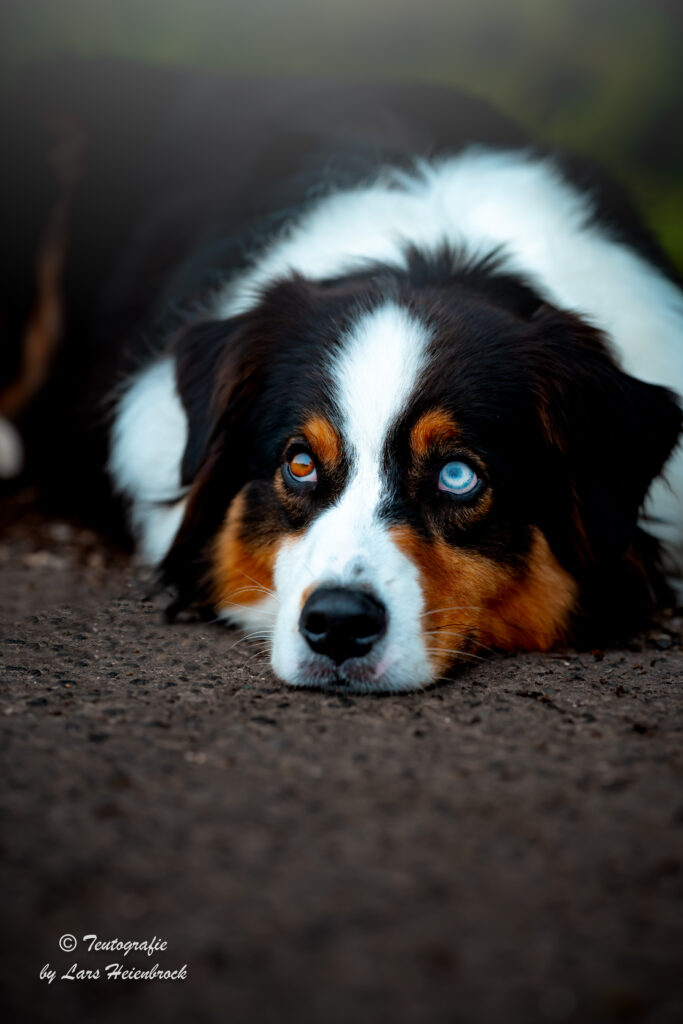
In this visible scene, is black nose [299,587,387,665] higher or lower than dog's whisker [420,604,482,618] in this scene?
lower

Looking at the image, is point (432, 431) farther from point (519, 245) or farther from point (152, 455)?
point (152, 455)

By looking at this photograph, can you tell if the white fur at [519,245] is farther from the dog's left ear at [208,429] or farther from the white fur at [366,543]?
the white fur at [366,543]

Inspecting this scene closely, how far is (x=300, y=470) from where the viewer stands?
2.70m

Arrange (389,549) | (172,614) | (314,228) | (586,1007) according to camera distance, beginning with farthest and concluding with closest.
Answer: (314,228) → (172,614) → (389,549) → (586,1007)

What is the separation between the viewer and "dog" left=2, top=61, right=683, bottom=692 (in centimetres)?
253

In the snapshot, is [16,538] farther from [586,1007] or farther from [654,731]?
[586,1007]

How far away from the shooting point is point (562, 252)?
329 cm

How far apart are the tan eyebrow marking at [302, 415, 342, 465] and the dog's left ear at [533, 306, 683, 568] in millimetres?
575

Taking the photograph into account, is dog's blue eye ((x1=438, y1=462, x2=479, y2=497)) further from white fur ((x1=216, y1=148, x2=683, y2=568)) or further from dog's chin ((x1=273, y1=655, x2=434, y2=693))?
white fur ((x1=216, y1=148, x2=683, y2=568))

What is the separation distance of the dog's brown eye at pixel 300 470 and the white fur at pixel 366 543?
133mm

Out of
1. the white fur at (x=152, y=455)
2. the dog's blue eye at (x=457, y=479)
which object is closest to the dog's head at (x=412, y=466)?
the dog's blue eye at (x=457, y=479)

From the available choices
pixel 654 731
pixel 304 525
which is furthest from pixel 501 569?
pixel 654 731

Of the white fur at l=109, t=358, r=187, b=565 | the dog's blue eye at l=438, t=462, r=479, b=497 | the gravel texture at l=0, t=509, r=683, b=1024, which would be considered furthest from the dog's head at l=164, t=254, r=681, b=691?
the white fur at l=109, t=358, r=187, b=565

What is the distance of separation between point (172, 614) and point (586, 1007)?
2.00m
